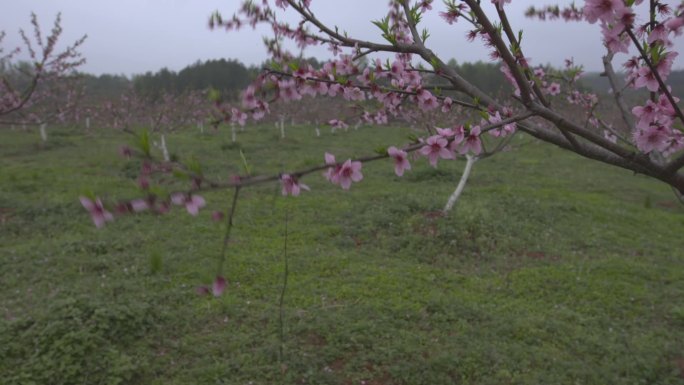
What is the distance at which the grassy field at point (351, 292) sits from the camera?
4223 millimetres

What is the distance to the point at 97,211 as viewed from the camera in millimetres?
1663

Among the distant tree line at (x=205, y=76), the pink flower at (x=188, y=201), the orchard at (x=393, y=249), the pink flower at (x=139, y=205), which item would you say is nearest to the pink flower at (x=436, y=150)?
the orchard at (x=393, y=249)

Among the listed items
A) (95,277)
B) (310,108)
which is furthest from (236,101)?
(310,108)

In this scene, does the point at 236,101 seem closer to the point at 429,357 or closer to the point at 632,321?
the point at 429,357

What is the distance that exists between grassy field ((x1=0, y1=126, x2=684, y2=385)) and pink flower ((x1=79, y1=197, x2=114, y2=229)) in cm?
11

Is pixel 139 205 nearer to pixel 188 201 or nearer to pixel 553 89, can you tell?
pixel 188 201

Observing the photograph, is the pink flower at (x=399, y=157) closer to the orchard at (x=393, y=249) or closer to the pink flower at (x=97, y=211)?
the orchard at (x=393, y=249)

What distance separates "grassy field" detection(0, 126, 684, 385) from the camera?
4223 mm

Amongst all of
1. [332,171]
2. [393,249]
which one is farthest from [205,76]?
[332,171]

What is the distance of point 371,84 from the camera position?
2844 millimetres

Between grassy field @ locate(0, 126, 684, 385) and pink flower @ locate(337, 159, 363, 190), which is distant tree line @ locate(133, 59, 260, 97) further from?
pink flower @ locate(337, 159, 363, 190)

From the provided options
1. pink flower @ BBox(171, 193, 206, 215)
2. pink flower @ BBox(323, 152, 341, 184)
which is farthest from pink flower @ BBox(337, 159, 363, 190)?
pink flower @ BBox(171, 193, 206, 215)

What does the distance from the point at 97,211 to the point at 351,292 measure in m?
4.31

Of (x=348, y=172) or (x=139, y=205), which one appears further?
(x=348, y=172)
